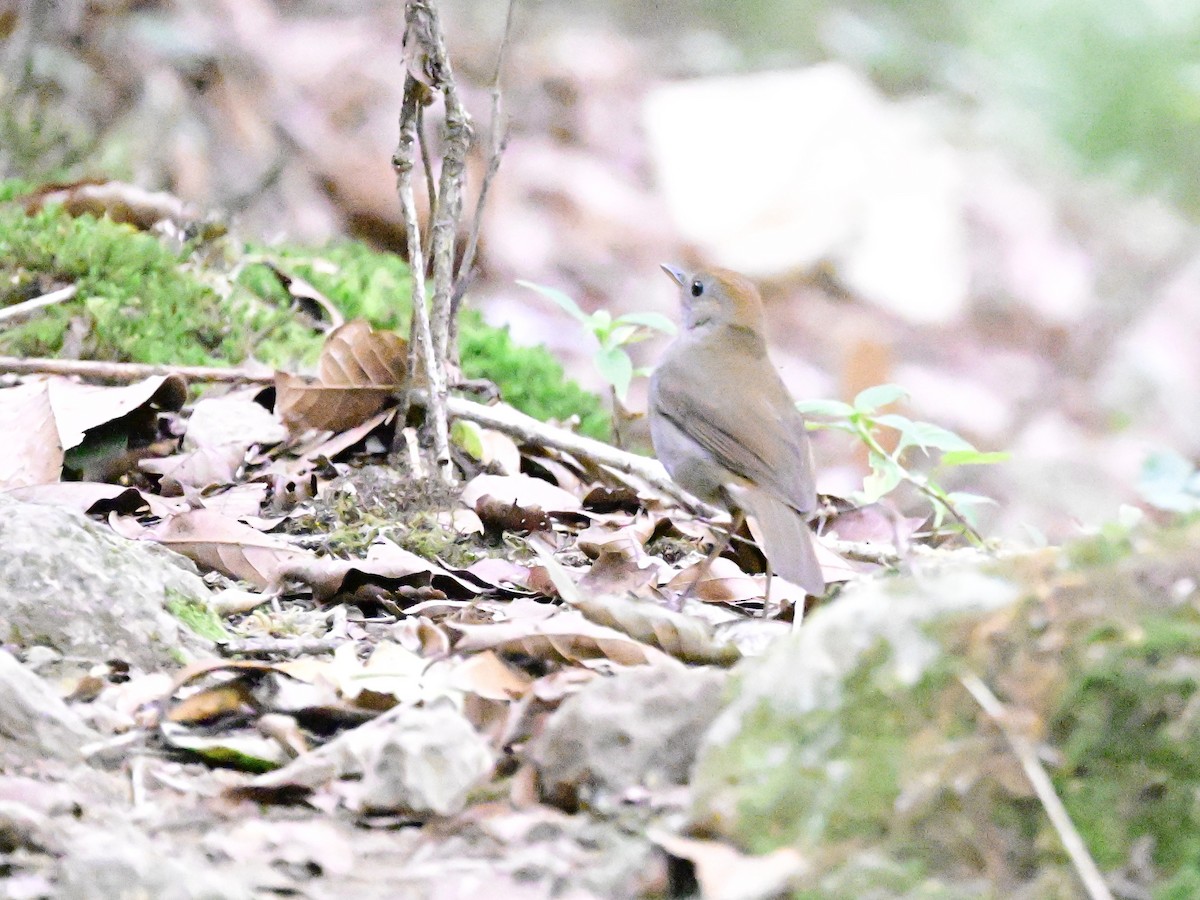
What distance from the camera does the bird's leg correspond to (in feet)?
11.4

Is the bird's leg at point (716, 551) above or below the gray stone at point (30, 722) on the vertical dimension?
below

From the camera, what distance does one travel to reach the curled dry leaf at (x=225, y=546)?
3266 millimetres

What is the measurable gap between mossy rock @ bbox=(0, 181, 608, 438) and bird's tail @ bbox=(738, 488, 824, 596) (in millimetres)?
1441

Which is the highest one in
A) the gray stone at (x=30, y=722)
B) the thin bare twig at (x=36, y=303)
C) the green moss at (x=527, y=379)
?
the gray stone at (x=30, y=722)

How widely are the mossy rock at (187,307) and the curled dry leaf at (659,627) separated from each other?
8.07 ft

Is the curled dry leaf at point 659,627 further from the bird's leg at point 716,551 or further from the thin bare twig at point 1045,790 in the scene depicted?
the thin bare twig at point 1045,790

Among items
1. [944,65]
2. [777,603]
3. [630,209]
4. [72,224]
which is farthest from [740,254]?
[777,603]

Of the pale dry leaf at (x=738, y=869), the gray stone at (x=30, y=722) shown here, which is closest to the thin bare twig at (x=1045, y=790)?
the pale dry leaf at (x=738, y=869)

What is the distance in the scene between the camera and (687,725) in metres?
1.99

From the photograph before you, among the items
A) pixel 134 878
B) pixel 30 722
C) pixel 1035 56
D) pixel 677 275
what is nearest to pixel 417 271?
pixel 677 275

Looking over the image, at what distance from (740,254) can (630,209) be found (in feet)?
3.13

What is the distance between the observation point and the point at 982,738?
1.67 metres

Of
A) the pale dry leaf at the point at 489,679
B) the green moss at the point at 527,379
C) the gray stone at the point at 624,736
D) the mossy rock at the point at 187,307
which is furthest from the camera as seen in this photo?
the green moss at the point at 527,379

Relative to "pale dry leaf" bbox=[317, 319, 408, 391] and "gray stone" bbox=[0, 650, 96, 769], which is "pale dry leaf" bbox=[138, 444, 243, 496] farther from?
"gray stone" bbox=[0, 650, 96, 769]
